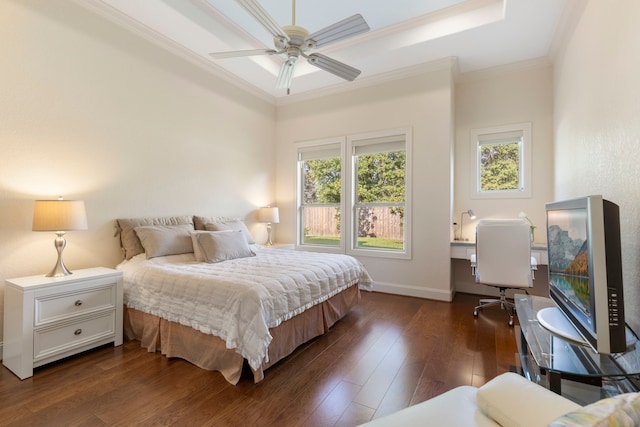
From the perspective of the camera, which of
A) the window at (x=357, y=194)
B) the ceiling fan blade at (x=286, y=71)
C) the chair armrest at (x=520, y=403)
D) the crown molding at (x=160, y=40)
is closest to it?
the chair armrest at (x=520, y=403)

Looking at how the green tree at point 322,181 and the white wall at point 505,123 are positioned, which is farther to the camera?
the green tree at point 322,181

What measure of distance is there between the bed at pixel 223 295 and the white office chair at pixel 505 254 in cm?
128

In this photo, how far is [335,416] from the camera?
1597 millimetres

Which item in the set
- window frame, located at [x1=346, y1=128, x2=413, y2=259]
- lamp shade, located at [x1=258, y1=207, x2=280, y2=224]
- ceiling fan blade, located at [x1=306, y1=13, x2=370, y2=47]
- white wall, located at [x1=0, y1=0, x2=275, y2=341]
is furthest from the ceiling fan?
lamp shade, located at [x1=258, y1=207, x2=280, y2=224]

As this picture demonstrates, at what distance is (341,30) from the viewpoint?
214cm

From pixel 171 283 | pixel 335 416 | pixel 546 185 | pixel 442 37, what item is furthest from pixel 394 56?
pixel 335 416

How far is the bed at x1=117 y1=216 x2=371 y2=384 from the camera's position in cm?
190

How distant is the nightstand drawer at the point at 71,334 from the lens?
2016 mm

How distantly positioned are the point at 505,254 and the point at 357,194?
85.3 inches

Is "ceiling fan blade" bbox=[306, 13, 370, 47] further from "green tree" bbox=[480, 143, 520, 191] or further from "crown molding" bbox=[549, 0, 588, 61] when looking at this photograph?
"green tree" bbox=[480, 143, 520, 191]

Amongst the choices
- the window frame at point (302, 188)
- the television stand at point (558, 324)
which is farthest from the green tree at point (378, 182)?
the television stand at point (558, 324)

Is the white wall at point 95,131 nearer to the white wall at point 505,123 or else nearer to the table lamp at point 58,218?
the table lamp at point 58,218

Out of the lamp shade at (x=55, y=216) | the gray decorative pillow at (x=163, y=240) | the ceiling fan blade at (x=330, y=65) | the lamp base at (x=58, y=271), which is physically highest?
the ceiling fan blade at (x=330, y=65)

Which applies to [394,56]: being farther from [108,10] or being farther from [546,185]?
[108,10]
